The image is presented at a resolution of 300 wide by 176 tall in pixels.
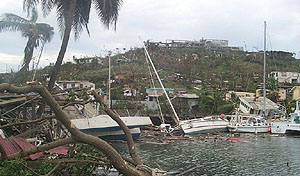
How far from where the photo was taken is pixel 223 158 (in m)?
20.1

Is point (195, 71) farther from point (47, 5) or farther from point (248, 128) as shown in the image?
point (47, 5)

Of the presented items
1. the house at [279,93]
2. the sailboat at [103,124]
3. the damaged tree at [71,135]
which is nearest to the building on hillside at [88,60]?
the house at [279,93]

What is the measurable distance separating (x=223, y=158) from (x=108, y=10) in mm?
11042

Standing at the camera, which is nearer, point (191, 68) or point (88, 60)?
point (191, 68)

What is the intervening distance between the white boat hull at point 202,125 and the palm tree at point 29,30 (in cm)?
1573

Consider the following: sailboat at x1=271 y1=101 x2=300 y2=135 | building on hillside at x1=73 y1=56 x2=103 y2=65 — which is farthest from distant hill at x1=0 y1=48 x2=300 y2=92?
sailboat at x1=271 y1=101 x2=300 y2=135

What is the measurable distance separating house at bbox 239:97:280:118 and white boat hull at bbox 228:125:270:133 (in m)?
6.13

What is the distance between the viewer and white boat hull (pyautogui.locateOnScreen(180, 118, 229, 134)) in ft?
111

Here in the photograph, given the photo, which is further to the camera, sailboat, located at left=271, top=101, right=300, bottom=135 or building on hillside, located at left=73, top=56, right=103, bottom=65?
building on hillside, located at left=73, top=56, right=103, bottom=65

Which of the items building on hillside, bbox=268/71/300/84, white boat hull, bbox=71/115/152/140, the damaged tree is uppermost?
→ building on hillside, bbox=268/71/300/84

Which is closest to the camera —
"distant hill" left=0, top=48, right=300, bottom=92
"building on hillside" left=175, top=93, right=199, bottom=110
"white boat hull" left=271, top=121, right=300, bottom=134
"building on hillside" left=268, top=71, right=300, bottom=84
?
"white boat hull" left=271, top=121, right=300, bottom=134

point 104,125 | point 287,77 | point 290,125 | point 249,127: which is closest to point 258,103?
point 249,127

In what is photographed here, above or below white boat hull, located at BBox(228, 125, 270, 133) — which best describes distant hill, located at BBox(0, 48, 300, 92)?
above

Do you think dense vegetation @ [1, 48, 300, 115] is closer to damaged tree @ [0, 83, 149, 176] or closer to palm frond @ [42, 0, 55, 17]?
palm frond @ [42, 0, 55, 17]
